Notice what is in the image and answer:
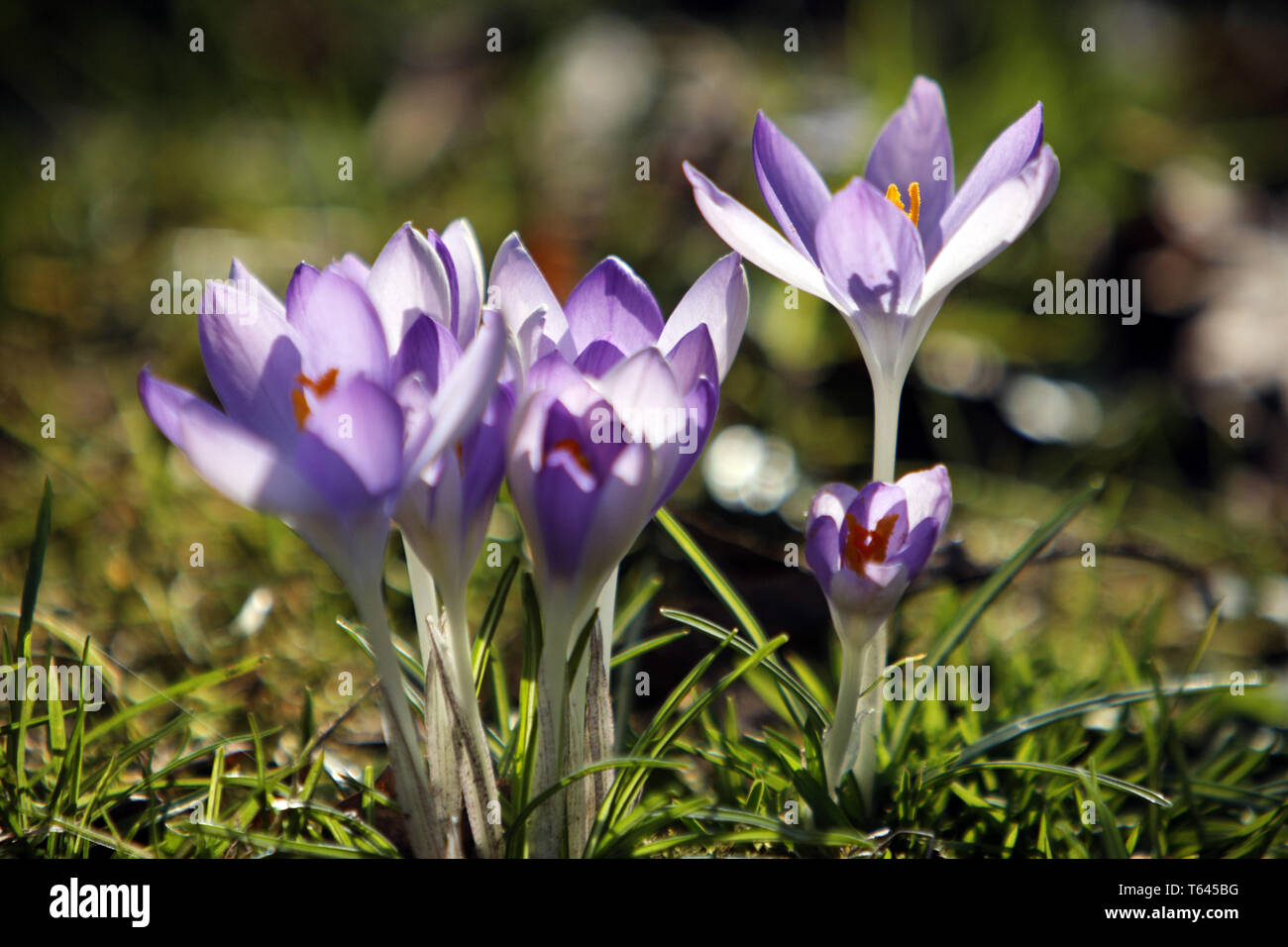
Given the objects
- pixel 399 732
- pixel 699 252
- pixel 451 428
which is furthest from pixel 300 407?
pixel 699 252

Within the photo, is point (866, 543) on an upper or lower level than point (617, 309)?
lower

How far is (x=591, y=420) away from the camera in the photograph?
0.77 meters

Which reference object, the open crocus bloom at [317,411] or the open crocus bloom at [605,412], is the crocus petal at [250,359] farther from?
the open crocus bloom at [605,412]

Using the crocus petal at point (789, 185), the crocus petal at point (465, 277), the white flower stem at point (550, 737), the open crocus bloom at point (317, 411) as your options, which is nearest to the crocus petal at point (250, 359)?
the open crocus bloom at point (317, 411)

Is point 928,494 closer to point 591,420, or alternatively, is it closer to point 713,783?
point 591,420

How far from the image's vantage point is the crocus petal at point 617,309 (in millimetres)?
871

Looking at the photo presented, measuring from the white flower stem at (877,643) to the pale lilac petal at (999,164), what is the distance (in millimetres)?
149

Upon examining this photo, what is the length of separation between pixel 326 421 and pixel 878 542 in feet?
1.47

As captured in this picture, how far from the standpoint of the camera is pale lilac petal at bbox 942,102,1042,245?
0.91 meters

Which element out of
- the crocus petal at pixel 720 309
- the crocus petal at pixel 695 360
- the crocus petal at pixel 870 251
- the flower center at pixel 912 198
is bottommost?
the crocus petal at pixel 695 360

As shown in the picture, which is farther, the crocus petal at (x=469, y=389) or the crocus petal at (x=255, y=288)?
the crocus petal at (x=255, y=288)

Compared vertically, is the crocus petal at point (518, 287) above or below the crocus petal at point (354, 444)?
above

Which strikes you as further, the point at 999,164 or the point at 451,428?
the point at 999,164
